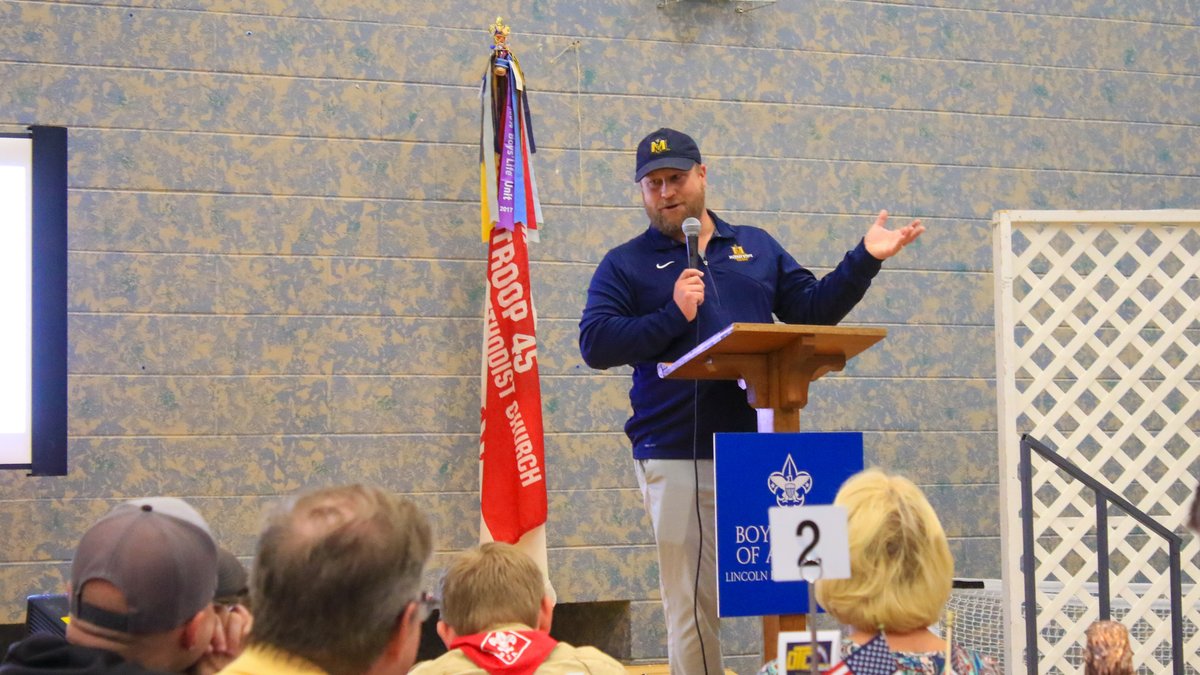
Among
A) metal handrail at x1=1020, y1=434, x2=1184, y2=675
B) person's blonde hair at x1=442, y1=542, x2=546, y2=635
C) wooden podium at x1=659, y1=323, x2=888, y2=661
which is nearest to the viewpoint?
person's blonde hair at x1=442, y1=542, x2=546, y2=635

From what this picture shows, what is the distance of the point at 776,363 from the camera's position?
2707 millimetres

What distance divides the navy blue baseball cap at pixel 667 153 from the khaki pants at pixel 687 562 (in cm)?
76

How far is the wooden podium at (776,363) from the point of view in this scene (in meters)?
2.56

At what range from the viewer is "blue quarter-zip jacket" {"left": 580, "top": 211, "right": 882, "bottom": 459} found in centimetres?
296

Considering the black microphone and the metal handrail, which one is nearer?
the black microphone

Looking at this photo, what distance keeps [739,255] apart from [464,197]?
1629 millimetres

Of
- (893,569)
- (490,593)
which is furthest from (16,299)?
(893,569)

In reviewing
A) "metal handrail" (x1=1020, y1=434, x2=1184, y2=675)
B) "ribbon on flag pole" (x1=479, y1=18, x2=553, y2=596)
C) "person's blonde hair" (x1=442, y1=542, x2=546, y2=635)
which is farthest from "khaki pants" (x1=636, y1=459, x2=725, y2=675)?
"ribbon on flag pole" (x1=479, y1=18, x2=553, y2=596)

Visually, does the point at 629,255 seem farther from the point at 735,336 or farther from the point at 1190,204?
the point at 1190,204

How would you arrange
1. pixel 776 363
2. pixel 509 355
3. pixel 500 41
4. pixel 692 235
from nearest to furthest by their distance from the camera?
pixel 776 363, pixel 692 235, pixel 509 355, pixel 500 41

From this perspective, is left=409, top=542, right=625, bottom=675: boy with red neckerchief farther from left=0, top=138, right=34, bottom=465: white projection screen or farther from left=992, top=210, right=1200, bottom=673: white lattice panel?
left=0, top=138, right=34, bottom=465: white projection screen

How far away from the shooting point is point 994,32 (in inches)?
197

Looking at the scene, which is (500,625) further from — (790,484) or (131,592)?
(131,592)

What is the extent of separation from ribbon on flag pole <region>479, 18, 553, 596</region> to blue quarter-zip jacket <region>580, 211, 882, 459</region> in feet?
3.48
